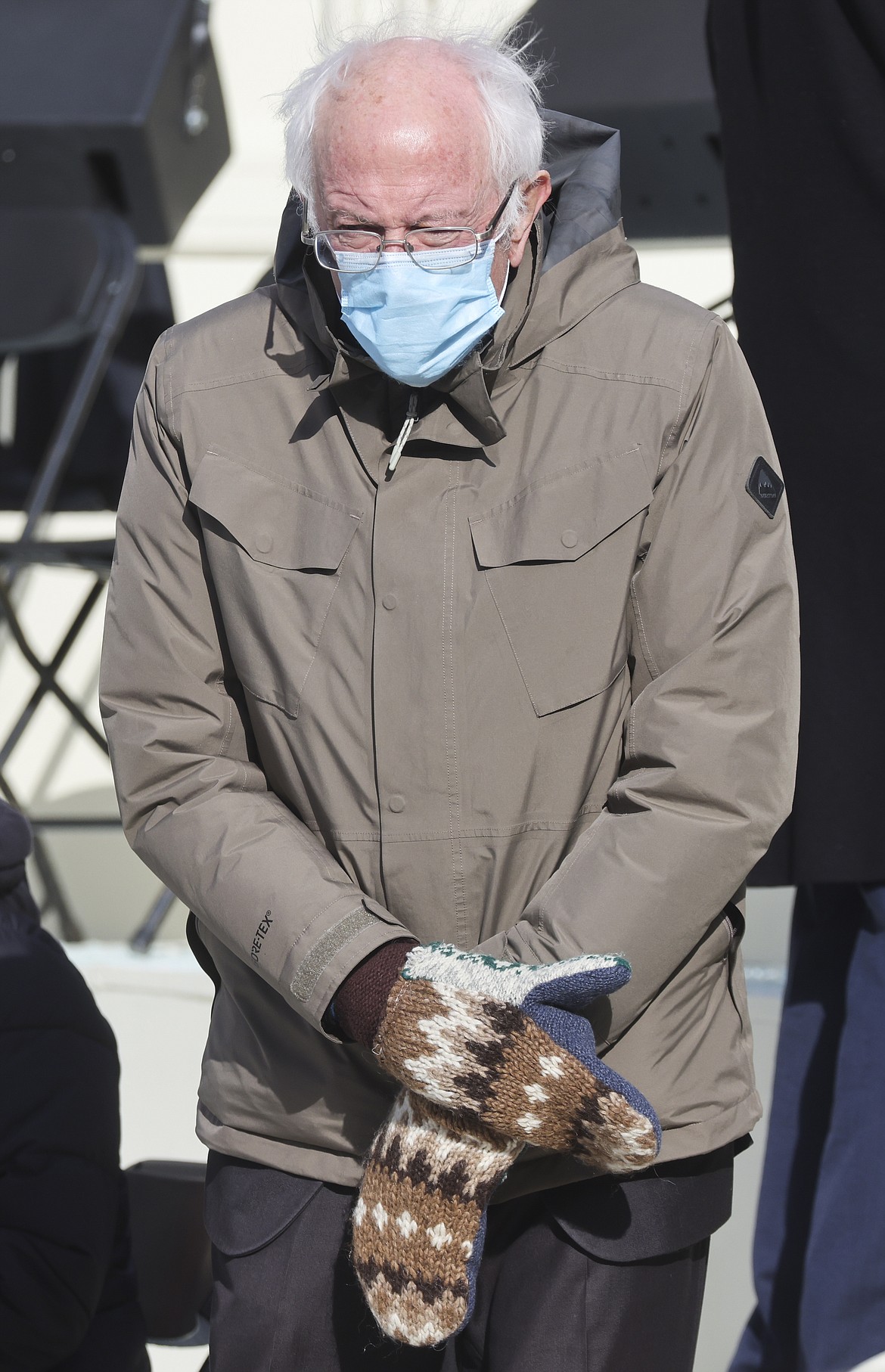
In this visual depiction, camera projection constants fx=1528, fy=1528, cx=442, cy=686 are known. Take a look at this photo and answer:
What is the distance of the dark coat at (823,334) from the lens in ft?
6.52

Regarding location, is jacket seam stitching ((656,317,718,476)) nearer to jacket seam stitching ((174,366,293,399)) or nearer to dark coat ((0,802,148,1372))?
jacket seam stitching ((174,366,293,399))

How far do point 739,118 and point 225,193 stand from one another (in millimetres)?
2793

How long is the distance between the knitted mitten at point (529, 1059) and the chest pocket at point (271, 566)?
35 centimetres

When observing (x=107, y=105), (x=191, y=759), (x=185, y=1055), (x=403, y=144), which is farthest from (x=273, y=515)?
(x=107, y=105)

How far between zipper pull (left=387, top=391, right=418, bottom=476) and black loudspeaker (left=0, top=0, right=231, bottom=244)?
2806 mm

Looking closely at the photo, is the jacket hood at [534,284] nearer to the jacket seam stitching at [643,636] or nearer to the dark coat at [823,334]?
the jacket seam stitching at [643,636]

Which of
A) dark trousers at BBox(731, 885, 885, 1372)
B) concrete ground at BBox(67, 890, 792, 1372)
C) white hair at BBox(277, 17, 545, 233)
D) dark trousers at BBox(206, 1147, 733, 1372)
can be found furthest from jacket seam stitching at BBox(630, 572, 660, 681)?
concrete ground at BBox(67, 890, 792, 1372)

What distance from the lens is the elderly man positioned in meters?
1.44

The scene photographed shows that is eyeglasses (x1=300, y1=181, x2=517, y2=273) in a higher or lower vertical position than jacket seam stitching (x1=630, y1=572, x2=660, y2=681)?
higher

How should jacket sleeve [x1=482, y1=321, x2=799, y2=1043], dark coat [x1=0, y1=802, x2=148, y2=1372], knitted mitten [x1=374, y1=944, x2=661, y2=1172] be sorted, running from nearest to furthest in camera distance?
1. knitted mitten [x1=374, y1=944, x2=661, y2=1172]
2. jacket sleeve [x1=482, y1=321, x2=799, y2=1043]
3. dark coat [x1=0, y1=802, x2=148, y2=1372]

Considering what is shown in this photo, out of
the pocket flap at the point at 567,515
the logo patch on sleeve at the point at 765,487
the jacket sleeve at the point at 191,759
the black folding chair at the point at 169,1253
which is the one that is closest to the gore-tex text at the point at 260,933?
the jacket sleeve at the point at 191,759

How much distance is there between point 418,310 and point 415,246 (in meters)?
0.06

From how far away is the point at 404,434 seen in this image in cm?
152

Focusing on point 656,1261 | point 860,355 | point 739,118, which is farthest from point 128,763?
point 739,118
